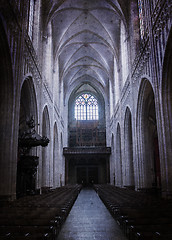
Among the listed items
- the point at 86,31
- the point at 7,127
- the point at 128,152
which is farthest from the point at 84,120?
the point at 7,127

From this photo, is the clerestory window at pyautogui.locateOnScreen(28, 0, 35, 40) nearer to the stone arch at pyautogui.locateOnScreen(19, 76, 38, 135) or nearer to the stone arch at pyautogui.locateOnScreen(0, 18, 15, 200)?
the stone arch at pyautogui.locateOnScreen(19, 76, 38, 135)

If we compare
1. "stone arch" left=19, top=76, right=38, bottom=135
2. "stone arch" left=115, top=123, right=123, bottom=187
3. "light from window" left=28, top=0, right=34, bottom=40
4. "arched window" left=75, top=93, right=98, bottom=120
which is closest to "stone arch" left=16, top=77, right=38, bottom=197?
"stone arch" left=19, top=76, right=38, bottom=135

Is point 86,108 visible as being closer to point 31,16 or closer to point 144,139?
→ point 31,16

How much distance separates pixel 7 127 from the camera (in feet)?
33.7

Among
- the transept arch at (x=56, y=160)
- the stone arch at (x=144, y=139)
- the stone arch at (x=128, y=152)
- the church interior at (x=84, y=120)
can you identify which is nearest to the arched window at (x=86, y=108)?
the church interior at (x=84, y=120)

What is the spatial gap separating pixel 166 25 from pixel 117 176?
711 inches

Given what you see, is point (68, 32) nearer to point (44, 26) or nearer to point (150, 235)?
point (44, 26)

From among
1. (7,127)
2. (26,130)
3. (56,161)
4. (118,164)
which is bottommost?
(118,164)

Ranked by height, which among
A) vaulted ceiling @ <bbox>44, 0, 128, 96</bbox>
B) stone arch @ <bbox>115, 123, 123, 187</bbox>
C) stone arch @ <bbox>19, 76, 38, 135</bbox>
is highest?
vaulted ceiling @ <bbox>44, 0, 128, 96</bbox>

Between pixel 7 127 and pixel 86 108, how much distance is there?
1101 inches

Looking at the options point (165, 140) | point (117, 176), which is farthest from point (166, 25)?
point (117, 176)

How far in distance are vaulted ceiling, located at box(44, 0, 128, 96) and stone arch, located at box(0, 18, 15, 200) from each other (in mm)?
10029

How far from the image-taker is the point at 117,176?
83.0 ft

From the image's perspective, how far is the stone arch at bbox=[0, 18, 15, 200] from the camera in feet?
32.4
